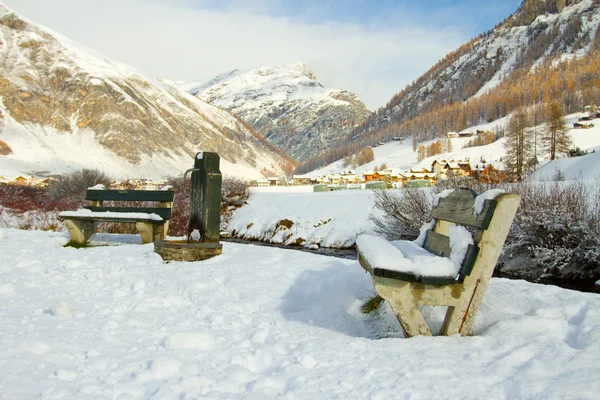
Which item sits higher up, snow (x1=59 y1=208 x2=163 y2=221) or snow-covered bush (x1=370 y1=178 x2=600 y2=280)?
snow (x1=59 y1=208 x2=163 y2=221)

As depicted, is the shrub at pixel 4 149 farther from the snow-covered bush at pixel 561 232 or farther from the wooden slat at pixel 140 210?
the snow-covered bush at pixel 561 232

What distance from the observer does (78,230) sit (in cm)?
848

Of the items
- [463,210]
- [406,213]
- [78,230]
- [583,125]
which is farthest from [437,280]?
[583,125]

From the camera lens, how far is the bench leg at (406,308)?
3416 mm

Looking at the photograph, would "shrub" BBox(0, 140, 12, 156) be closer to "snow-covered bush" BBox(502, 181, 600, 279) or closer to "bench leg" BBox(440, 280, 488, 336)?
"snow-covered bush" BBox(502, 181, 600, 279)

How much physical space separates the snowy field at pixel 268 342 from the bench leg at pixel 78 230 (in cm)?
283

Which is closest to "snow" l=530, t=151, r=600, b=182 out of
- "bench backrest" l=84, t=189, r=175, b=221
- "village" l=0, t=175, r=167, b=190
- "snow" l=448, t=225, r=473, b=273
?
"bench backrest" l=84, t=189, r=175, b=221

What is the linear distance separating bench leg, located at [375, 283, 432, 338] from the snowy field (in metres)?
0.11

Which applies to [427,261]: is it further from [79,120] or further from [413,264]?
[79,120]

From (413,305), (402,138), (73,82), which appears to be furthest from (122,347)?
(402,138)

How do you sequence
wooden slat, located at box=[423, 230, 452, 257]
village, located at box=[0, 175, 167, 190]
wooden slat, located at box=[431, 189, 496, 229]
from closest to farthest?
1. wooden slat, located at box=[431, 189, 496, 229]
2. wooden slat, located at box=[423, 230, 452, 257]
3. village, located at box=[0, 175, 167, 190]

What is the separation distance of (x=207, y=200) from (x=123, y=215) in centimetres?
212

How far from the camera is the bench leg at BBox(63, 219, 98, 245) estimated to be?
8359mm

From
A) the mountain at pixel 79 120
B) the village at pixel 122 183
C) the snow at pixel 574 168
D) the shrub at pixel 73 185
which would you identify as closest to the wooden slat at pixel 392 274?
the village at pixel 122 183
